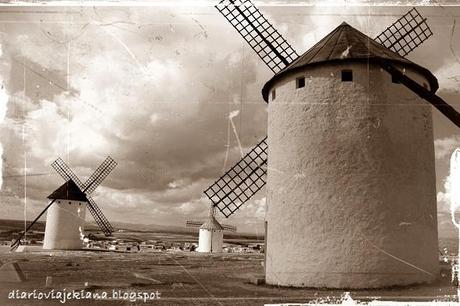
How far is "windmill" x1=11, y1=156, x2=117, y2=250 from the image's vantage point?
88.2 feet

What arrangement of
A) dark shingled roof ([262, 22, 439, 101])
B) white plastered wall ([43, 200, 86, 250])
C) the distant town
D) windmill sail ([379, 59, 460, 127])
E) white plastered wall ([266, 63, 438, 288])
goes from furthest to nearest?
the distant town
white plastered wall ([43, 200, 86, 250])
dark shingled roof ([262, 22, 439, 101])
white plastered wall ([266, 63, 438, 288])
windmill sail ([379, 59, 460, 127])

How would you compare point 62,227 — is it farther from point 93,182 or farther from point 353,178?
point 353,178

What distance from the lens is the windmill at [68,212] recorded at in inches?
1059

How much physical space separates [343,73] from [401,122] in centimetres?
182

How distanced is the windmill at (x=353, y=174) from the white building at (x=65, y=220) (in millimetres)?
20787

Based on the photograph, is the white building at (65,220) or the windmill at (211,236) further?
the windmill at (211,236)

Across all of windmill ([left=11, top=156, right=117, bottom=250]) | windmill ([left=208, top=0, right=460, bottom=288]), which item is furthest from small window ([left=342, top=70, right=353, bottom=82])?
windmill ([left=11, top=156, right=117, bottom=250])

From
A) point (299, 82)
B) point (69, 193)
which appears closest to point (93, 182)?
point (69, 193)

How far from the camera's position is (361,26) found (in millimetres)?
11234

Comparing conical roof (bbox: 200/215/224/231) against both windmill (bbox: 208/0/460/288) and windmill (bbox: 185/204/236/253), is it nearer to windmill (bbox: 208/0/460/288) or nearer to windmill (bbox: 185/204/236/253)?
windmill (bbox: 185/204/236/253)

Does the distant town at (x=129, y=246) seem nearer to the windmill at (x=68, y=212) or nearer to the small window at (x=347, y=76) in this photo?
the windmill at (x=68, y=212)

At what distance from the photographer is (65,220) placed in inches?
1064

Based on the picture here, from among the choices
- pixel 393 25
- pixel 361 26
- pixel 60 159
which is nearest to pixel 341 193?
pixel 361 26

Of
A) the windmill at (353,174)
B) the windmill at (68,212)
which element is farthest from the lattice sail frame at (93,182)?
the windmill at (353,174)
